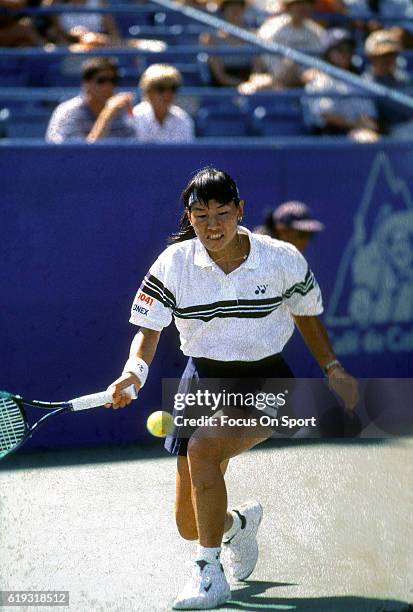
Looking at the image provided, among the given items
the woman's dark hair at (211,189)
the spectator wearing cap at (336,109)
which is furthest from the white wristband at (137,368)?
the spectator wearing cap at (336,109)

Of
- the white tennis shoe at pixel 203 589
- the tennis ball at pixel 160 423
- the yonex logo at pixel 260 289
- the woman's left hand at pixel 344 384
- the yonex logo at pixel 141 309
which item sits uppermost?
the yonex logo at pixel 260 289

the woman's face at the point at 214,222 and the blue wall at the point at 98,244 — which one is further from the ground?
the woman's face at the point at 214,222

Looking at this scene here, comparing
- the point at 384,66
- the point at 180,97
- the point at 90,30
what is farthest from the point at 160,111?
the point at 384,66

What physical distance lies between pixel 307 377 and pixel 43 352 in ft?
5.82

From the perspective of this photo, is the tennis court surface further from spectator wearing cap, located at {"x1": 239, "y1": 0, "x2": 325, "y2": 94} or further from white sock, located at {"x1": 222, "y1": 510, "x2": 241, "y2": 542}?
spectator wearing cap, located at {"x1": 239, "y1": 0, "x2": 325, "y2": 94}

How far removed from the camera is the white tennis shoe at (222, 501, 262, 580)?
4.57 metres

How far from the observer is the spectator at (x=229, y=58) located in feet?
30.2

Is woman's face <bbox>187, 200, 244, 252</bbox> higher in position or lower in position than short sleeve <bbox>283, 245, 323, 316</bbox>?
higher

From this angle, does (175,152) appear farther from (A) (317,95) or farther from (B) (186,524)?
(B) (186,524)

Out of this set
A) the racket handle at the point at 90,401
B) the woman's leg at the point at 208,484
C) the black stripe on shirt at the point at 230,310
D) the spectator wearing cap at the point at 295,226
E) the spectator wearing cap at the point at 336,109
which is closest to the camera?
the racket handle at the point at 90,401

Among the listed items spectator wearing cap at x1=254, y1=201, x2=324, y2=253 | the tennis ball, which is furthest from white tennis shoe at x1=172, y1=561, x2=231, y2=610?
spectator wearing cap at x1=254, y1=201, x2=324, y2=253

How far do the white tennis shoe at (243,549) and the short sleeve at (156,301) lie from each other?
94 cm

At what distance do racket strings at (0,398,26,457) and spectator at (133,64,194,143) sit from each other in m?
3.64

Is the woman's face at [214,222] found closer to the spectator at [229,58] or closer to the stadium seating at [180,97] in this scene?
the stadium seating at [180,97]
